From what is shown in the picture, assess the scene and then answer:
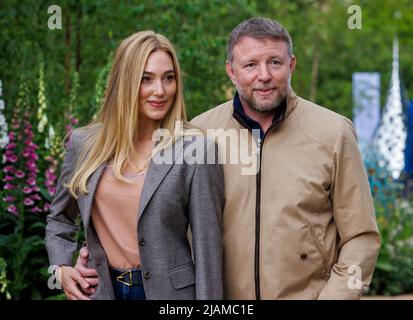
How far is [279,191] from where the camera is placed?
12.0ft

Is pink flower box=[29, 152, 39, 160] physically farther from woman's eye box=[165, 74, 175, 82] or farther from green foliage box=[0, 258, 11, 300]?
woman's eye box=[165, 74, 175, 82]

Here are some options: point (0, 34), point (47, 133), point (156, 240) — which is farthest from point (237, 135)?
point (0, 34)

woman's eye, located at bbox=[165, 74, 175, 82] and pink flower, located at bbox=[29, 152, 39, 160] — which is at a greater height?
woman's eye, located at bbox=[165, 74, 175, 82]

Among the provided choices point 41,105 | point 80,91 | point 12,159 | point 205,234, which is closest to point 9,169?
point 12,159

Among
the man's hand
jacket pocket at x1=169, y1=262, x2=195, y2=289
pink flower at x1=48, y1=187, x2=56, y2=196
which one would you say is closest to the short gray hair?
jacket pocket at x1=169, y1=262, x2=195, y2=289

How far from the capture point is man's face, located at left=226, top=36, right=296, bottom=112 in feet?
12.0

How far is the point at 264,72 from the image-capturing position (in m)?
3.65

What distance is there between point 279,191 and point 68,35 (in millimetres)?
4461

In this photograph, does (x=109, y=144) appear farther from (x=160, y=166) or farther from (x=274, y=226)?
(x=274, y=226)

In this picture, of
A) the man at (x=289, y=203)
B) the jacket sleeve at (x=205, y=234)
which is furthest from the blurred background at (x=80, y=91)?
the jacket sleeve at (x=205, y=234)

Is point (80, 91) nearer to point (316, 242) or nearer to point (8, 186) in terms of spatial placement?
point (8, 186)

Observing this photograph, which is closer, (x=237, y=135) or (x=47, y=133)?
(x=237, y=135)

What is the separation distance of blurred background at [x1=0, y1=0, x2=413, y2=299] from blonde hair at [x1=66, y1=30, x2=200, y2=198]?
155 centimetres

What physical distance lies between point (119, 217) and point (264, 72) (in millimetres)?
838
